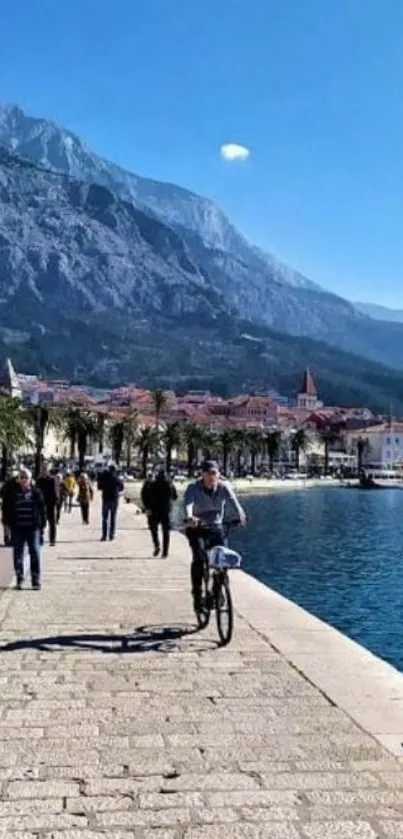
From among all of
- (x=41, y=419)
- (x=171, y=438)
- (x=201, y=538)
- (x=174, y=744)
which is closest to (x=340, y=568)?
(x=201, y=538)

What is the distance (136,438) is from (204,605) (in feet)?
427

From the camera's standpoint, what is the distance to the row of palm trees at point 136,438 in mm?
87875

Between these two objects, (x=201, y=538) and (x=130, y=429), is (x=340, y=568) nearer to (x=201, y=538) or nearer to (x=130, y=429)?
(x=201, y=538)

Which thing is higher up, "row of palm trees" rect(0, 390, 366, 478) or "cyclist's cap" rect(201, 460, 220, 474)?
"row of palm trees" rect(0, 390, 366, 478)

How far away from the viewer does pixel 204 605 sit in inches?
404

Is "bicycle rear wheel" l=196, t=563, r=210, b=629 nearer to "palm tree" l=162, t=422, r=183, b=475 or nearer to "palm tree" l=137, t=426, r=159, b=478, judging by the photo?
"palm tree" l=137, t=426, r=159, b=478

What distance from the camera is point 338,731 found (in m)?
6.33

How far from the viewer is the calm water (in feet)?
63.2

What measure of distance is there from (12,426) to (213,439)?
80.1 meters

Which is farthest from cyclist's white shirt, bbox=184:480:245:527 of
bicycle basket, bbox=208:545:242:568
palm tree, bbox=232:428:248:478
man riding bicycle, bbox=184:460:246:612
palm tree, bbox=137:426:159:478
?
palm tree, bbox=232:428:248:478

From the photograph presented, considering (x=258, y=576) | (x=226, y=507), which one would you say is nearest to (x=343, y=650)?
(x=226, y=507)

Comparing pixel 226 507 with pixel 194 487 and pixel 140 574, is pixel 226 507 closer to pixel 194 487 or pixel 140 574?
pixel 194 487

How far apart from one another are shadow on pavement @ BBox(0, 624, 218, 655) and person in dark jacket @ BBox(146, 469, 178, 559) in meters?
9.02

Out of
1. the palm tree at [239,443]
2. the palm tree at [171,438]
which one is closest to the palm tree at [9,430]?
the palm tree at [171,438]
